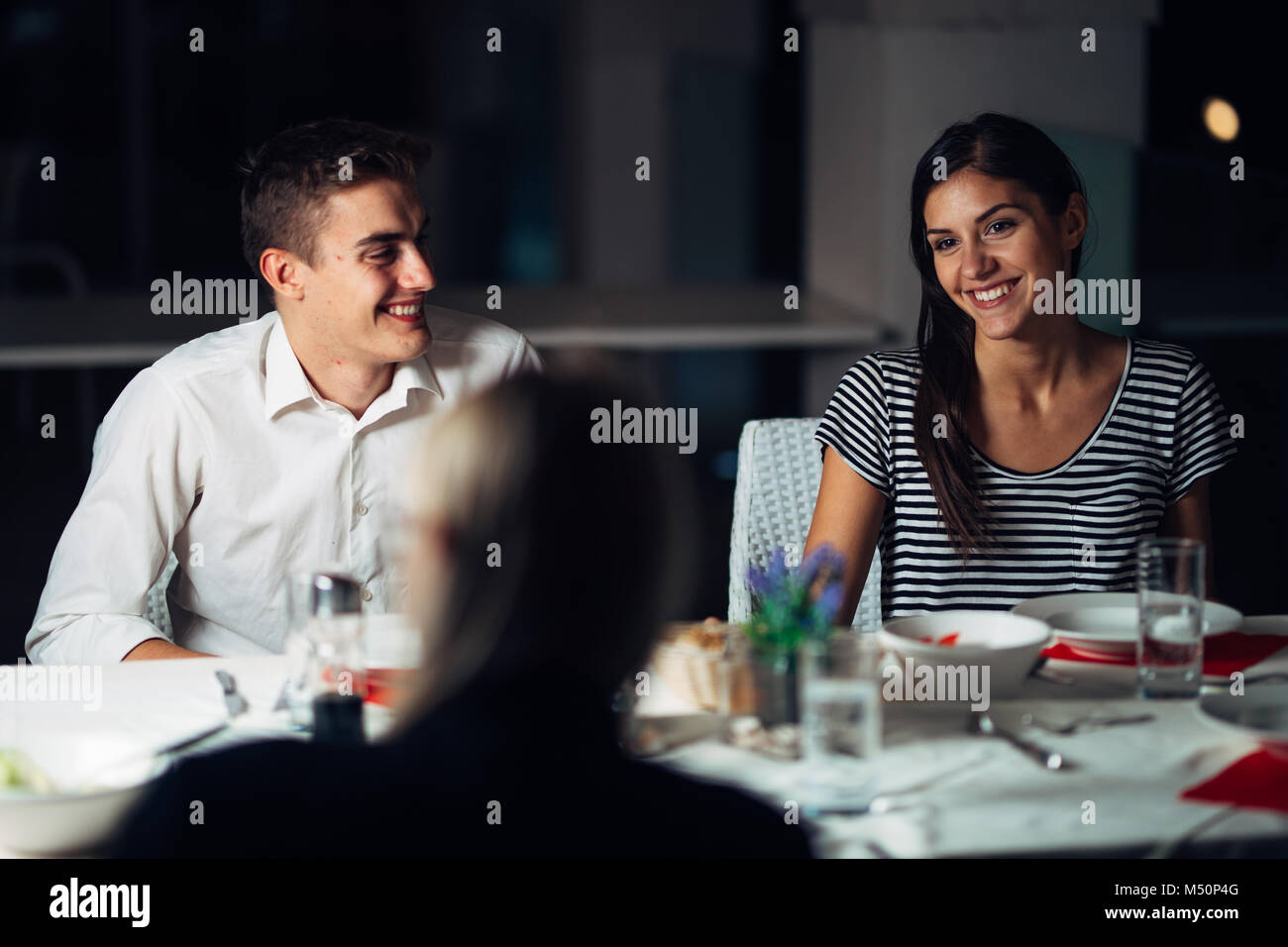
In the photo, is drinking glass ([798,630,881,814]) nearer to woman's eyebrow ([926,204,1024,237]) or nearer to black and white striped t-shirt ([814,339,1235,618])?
black and white striped t-shirt ([814,339,1235,618])

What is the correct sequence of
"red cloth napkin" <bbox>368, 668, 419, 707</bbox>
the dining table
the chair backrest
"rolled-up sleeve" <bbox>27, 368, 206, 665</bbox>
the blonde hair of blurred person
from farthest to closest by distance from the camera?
the chair backrest
"rolled-up sleeve" <bbox>27, 368, 206, 665</bbox>
"red cloth napkin" <bbox>368, 668, 419, 707</bbox>
the dining table
the blonde hair of blurred person

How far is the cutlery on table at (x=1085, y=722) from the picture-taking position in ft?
3.66

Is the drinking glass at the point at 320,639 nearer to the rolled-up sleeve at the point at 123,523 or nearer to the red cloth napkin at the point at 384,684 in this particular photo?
the red cloth napkin at the point at 384,684

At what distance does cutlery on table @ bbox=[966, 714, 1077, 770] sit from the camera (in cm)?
104

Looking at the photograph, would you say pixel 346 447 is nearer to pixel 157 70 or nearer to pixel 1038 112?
pixel 1038 112

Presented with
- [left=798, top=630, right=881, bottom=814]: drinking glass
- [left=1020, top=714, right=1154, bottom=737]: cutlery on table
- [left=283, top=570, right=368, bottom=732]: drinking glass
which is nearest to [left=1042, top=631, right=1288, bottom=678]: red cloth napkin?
[left=1020, top=714, right=1154, bottom=737]: cutlery on table

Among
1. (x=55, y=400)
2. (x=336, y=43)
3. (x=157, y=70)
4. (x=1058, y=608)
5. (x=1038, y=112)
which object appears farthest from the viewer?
(x=336, y=43)

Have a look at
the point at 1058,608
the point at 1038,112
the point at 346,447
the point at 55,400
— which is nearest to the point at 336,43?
the point at 55,400

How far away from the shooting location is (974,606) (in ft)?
5.56

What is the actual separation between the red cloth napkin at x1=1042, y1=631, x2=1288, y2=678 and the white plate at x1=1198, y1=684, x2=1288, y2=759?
8cm

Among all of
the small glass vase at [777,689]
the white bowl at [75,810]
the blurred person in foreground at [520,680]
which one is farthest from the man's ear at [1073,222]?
the white bowl at [75,810]

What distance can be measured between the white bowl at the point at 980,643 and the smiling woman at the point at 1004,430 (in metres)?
0.37

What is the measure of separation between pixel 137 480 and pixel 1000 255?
1101 mm
